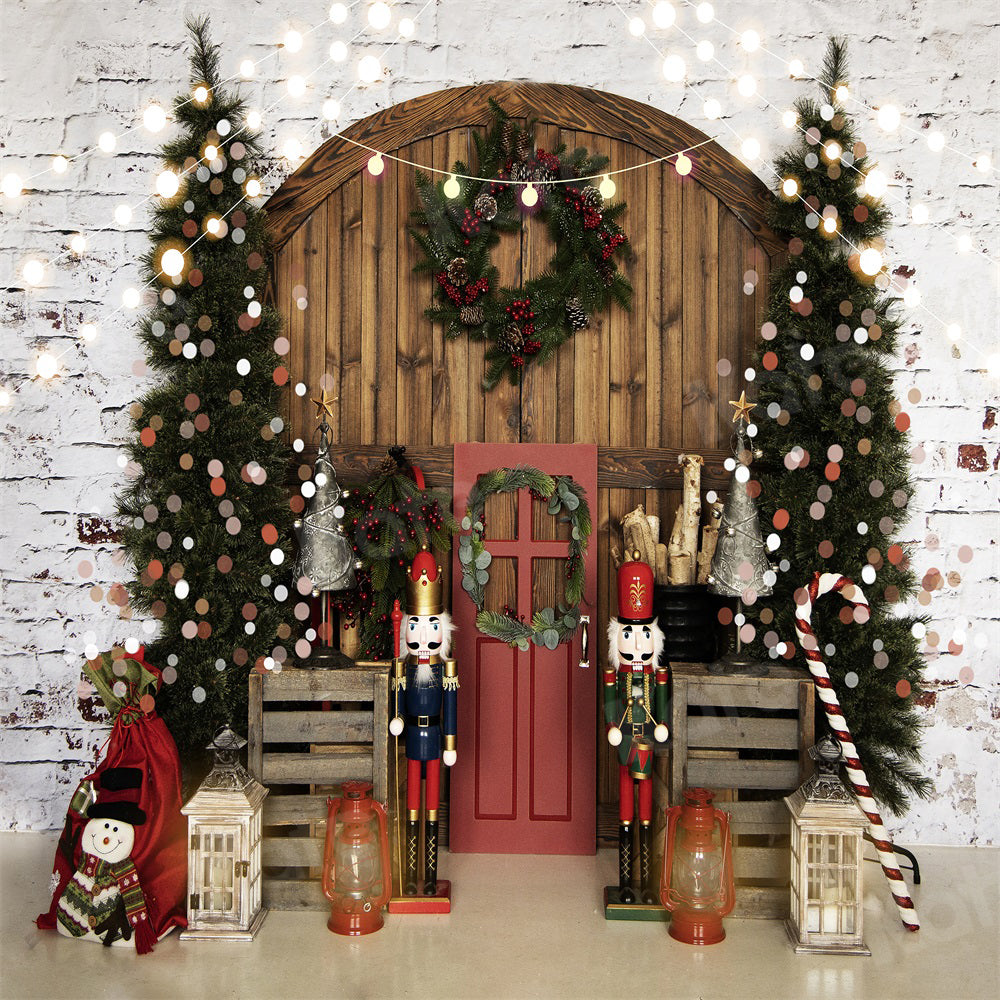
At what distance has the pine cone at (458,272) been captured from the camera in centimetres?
322

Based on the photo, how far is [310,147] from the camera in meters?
3.32

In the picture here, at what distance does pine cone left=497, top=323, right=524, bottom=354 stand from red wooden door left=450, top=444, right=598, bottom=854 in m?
0.34

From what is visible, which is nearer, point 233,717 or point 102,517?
point 233,717

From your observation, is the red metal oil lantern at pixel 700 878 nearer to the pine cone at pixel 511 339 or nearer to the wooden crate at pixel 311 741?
the wooden crate at pixel 311 741

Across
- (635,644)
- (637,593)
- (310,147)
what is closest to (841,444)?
(637,593)

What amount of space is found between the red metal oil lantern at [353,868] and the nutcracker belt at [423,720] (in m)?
0.27

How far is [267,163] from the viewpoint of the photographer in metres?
3.30

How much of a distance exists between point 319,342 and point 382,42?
109 centimetres

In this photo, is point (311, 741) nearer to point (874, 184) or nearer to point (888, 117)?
point (874, 184)

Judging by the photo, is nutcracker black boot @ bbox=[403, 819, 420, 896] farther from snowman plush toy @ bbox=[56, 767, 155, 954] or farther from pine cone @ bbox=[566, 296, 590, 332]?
pine cone @ bbox=[566, 296, 590, 332]

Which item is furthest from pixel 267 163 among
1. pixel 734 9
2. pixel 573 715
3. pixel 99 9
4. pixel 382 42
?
pixel 573 715

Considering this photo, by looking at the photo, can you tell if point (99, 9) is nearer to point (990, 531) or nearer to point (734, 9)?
point (734, 9)

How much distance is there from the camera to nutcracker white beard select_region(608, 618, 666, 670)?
2.83m

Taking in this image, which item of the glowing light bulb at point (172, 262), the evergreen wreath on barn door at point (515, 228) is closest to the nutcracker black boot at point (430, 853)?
the evergreen wreath on barn door at point (515, 228)
